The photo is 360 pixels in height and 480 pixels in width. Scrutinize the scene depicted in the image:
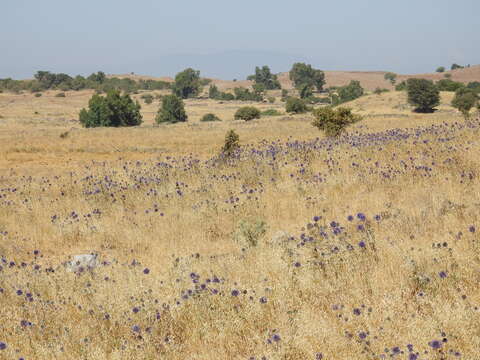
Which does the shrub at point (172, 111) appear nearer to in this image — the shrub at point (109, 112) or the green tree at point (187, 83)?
the shrub at point (109, 112)

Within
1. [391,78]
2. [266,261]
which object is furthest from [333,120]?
[391,78]

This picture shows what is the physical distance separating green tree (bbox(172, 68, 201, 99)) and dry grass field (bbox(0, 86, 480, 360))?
110m

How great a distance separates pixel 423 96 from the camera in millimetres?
58812

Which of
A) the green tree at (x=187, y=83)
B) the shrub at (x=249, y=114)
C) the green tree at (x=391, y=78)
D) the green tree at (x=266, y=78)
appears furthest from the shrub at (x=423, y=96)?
the green tree at (x=391, y=78)

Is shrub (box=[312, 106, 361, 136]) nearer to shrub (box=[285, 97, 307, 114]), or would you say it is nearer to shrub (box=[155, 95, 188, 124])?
shrub (box=[155, 95, 188, 124])

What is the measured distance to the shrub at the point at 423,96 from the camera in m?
58.7

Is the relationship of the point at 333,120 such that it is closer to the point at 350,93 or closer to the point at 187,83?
the point at 350,93

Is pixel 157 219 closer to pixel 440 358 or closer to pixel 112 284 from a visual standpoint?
pixel 112 284

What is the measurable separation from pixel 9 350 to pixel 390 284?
3.46m

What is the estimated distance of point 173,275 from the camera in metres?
5.01

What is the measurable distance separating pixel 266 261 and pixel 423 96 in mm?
60361

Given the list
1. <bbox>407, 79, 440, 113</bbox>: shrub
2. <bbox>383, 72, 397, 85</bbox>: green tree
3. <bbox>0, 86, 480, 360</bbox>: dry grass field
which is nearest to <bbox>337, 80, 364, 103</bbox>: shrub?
<bbox>407, 79, 440, 113</bbox>: shrub

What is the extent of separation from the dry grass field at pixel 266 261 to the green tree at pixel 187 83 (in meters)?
110

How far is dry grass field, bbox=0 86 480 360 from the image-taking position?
11.5 feet
